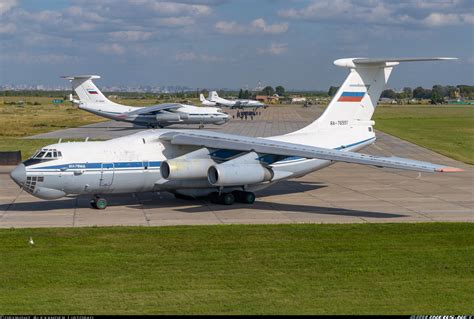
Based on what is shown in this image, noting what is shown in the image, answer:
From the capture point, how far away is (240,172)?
73.0 feet

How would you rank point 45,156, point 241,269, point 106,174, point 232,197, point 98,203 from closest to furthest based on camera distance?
point 241,269, point 45,156, point 106,174, point 98,203, point 232,197

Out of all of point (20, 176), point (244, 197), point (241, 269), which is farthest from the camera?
point (244, 197)

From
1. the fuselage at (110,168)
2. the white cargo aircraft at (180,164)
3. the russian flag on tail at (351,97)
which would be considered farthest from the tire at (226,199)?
the russian flag on tail at (351,97)

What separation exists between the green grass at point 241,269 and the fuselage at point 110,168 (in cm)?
278

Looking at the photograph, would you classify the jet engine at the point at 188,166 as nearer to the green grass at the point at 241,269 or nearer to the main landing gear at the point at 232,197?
the main landing gear at the point at 232,197

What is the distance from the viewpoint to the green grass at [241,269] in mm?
11984

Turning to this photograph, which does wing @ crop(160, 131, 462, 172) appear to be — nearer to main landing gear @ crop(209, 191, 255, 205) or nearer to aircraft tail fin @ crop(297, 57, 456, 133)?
main landing gear @ crop(209, 191, 255, 205)

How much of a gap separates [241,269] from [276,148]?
7983 millimetres

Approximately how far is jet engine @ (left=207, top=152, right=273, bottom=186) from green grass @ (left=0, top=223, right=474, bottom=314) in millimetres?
3098

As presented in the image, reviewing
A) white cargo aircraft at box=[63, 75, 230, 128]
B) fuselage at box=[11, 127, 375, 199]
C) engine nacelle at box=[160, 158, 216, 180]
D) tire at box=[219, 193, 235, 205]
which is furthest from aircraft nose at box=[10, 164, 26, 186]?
white cargo aircraft at box=[63, 75, 230, 128]

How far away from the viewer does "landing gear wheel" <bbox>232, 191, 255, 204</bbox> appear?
23.6 m

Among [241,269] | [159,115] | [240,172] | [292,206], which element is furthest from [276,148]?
[159,115]

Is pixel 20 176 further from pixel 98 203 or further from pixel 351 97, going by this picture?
pixel 351 97

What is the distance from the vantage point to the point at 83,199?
24.4 meters
